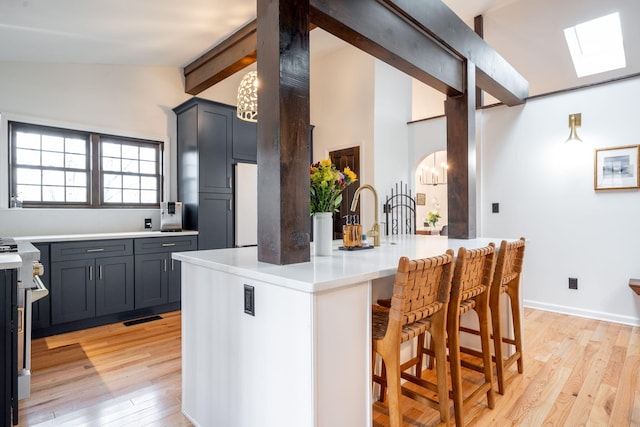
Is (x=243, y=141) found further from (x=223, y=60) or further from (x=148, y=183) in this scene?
(x=148, y=183)

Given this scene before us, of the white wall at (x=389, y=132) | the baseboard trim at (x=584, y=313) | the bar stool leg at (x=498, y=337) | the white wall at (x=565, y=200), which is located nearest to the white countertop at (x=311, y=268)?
the bar stool leg at (x=498, y=337)

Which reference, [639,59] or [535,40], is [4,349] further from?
[639,59]

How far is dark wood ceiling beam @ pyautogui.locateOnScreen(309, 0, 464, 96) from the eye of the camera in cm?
186

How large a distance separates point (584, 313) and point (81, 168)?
19.0 feet

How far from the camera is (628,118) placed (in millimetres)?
3398

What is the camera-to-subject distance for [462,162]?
9.86ft

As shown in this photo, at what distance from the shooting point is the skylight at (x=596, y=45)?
15.5 feet

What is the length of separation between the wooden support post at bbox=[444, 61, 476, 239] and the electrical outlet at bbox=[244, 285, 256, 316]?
2.19 m

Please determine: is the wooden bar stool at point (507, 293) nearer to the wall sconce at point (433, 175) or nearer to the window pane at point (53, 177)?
the window pane at point (53, 177)

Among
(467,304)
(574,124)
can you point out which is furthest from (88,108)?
(574,124)

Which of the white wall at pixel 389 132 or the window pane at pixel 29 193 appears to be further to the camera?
the white wall at pixel 389 132

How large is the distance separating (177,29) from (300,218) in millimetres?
2831

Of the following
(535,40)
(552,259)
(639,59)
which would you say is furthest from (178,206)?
(639,59)

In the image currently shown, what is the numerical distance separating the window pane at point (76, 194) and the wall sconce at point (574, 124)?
544 centimetres
